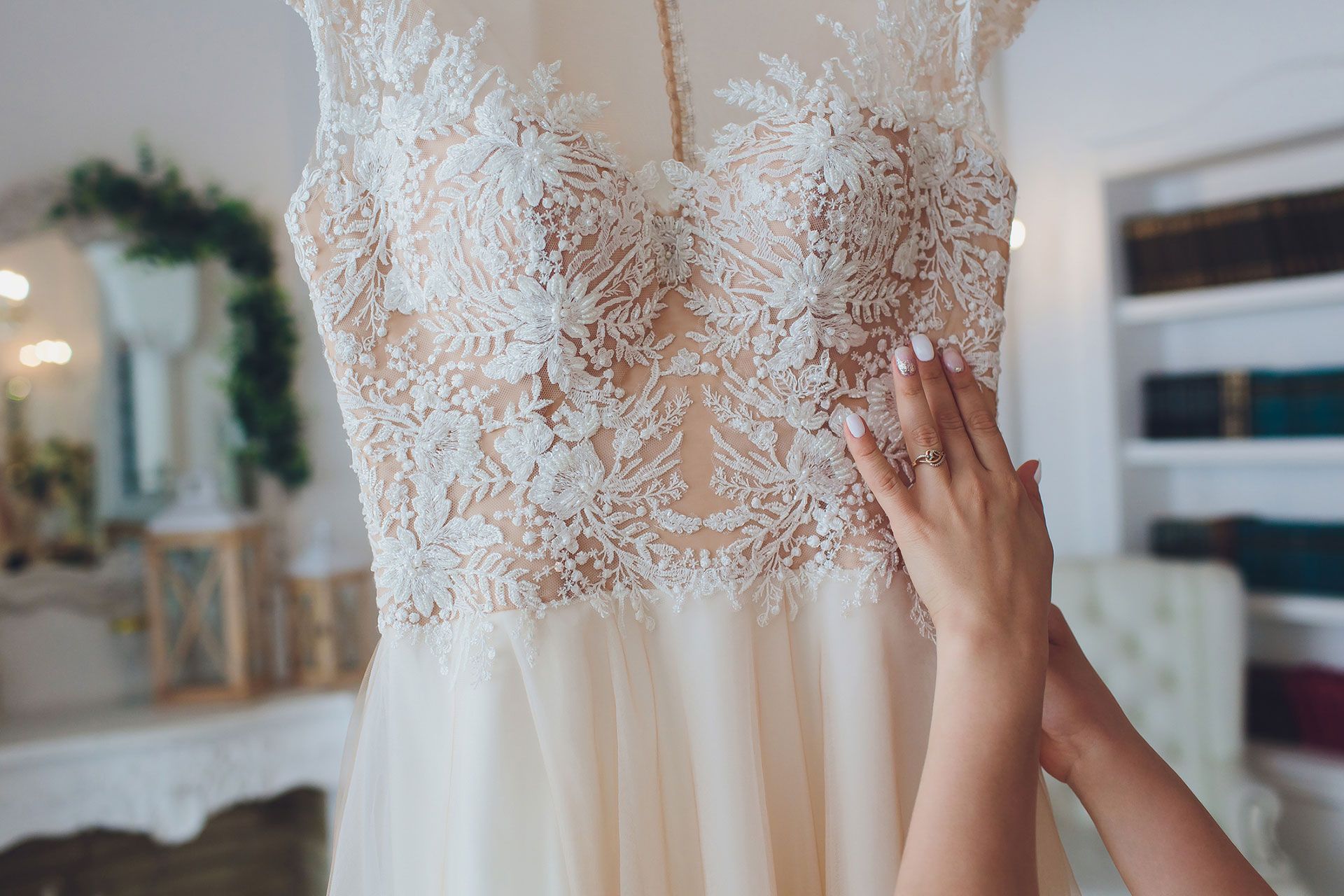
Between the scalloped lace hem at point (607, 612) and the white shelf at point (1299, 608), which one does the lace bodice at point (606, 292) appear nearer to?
the scalloped lace hem at point (607, 612)

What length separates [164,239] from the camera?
251 centimetres

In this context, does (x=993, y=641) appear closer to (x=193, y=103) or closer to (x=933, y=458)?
(x=933, y=458)

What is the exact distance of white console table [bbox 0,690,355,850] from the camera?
6.95 feet

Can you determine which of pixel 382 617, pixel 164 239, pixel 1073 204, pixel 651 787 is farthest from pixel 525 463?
pixel 1073 204

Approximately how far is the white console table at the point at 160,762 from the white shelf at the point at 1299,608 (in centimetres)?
263

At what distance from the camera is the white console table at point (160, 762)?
83.4 inches

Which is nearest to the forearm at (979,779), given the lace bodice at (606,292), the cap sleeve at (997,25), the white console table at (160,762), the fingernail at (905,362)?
the lace bodice at (606,292)

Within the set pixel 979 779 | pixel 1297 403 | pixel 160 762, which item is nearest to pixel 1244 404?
pixel 1297 403

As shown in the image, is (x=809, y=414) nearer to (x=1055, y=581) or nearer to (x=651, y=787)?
(x=651, y=787)

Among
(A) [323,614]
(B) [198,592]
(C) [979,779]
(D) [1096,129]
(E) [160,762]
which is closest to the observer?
(C) [979,779]

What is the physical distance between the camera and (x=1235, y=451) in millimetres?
2516

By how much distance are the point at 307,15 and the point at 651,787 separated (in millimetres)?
698

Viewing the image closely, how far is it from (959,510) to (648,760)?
1.13 feet

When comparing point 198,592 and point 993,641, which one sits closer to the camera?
point 993,641
